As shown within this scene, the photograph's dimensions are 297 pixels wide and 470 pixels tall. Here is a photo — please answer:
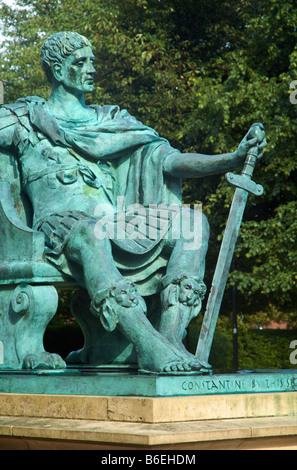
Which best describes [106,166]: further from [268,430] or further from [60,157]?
[268,430]

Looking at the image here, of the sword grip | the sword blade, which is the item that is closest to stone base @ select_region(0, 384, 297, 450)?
the sword blade

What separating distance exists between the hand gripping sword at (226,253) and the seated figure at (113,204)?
8cm

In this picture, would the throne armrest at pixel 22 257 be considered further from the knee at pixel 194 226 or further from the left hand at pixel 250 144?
the left hand at pixel 250 144

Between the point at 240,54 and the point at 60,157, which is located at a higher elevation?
the point at 240,54

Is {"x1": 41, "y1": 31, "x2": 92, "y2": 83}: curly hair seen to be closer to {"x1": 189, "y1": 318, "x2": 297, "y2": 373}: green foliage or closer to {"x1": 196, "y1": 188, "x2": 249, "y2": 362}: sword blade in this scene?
{"x1": 196, "y1": 188, "x2": 249, "y2": 362}: sword blade

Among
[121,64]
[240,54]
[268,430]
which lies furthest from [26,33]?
[268,430]

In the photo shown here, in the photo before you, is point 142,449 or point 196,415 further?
point 196,415

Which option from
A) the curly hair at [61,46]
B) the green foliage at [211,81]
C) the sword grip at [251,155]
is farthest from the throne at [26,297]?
the green foliage at [211,81]

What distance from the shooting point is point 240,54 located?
14844mm

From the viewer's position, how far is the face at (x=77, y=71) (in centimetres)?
583

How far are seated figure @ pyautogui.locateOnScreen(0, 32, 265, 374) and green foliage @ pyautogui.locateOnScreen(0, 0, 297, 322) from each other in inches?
283

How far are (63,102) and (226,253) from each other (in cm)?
178

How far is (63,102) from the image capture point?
5.97m
